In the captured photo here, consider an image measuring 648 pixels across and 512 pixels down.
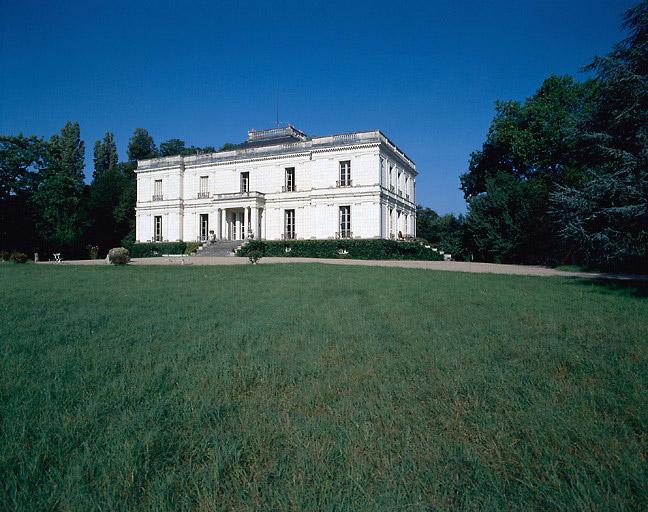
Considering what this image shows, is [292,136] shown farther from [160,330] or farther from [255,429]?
[255,429]

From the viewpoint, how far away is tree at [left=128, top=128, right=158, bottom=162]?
187 feet

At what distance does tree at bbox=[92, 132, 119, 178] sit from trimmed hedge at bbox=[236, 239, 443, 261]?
39603 millimetres

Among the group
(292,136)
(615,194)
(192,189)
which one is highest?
(292,136)

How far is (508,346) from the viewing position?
400 cm

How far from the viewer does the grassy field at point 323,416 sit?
1.73 meters

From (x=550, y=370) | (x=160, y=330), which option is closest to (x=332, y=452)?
(x=550, y=370)

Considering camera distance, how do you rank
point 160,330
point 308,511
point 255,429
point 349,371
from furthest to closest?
point 160,330 < point 349,371 < point 255,429 < point 308,511

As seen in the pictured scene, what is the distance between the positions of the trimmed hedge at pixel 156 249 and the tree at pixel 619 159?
98.6ft

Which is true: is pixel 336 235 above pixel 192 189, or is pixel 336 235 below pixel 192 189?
below

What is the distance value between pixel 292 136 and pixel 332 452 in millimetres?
38246

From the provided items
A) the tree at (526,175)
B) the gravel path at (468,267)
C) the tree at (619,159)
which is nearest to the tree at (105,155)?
the gravel path at (468,267)

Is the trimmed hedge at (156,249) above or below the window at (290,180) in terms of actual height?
below

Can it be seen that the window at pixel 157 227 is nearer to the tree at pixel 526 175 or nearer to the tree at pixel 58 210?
the tree at pixel 58 210

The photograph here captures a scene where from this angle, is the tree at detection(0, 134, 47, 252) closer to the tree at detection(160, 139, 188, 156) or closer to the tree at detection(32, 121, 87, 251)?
the tree at detection(32, 121, 87, 251)
